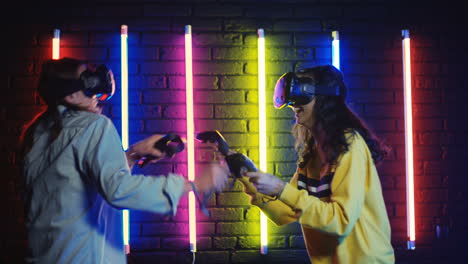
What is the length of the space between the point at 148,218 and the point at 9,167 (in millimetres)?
968

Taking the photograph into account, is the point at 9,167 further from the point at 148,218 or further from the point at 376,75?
the point at 376,75

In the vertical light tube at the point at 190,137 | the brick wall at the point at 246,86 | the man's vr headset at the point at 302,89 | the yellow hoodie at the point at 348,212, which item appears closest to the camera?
the yellow hoodie at the point at 348,212

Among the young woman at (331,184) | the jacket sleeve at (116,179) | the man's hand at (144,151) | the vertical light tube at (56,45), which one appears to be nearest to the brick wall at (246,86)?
the vertical light tube at (56,45)

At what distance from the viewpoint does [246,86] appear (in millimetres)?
2309

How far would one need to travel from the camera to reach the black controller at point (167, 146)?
173cm

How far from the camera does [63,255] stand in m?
1.28

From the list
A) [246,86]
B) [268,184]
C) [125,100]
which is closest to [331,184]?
[268,184]

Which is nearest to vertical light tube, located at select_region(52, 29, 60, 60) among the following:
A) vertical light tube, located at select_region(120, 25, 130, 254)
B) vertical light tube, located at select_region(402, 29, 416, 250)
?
vertical light tube, located at select_region(120, 25, 130, 254)

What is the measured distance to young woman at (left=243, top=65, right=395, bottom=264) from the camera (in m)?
1.37

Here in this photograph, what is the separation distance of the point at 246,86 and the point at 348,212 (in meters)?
1.21

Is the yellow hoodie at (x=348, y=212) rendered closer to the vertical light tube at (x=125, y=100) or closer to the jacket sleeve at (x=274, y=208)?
the jacket sleeve at (x=274, y=208)

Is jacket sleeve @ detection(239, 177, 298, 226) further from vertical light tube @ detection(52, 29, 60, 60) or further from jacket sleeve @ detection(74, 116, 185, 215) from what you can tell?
vertical light tube @ detection(52, 29, 60, 60)

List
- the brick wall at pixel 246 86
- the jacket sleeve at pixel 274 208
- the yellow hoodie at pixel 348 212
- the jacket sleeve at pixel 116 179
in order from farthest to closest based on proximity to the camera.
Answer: the brick wall at pixel 246 86, the jacket sleeve at pixel 274 208, the yellow hoodie at pixel 348 212, the jacket sleeve at pixel 116 179

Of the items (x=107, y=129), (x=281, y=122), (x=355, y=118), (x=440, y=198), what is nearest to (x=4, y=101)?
(x=107, y=129)
